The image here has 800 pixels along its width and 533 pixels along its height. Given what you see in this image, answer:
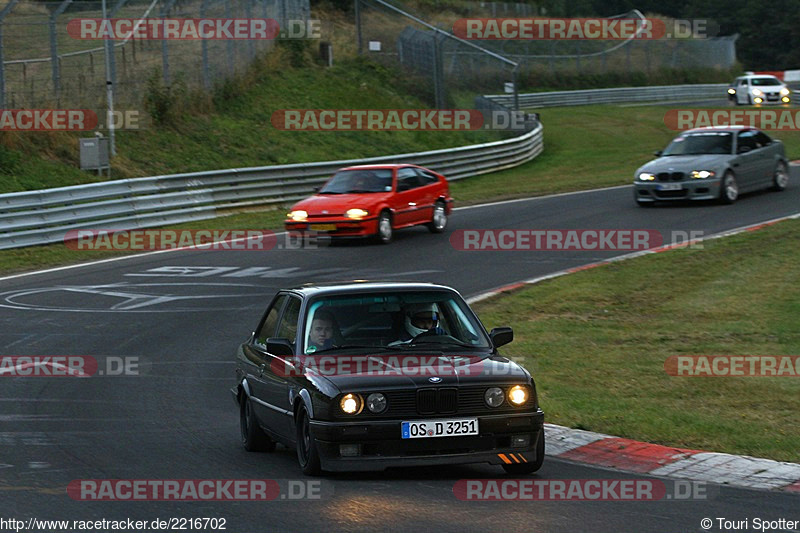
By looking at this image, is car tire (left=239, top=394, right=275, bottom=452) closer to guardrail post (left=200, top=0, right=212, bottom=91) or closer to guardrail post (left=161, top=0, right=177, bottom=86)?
guardrail post (left=161, top=0, right=177, bottom=86)

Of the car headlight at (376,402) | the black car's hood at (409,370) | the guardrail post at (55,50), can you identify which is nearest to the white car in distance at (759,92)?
the guardrail post at (55,50)

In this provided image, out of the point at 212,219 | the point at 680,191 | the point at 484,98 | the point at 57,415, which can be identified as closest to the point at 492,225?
the point at 680,191

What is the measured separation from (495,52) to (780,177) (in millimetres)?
34582

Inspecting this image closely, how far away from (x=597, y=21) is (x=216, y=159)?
1912 inches

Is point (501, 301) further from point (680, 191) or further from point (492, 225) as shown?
point (680, 191)

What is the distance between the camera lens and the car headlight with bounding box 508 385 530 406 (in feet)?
26.5

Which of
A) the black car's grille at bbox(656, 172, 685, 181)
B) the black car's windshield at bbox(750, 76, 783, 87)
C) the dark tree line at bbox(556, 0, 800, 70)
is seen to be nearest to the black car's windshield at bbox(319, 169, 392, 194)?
the black car's grille at bbox(656, 172, 685, 181)

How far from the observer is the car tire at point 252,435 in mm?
9312


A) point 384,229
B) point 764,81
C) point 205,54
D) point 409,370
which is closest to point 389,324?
point 409,370

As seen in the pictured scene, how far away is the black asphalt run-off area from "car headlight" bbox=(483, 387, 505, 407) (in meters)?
0.56

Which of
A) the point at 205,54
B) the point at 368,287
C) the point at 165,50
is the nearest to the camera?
the point at 368,287

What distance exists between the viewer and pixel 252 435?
936 cm

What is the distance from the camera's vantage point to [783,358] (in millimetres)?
12055

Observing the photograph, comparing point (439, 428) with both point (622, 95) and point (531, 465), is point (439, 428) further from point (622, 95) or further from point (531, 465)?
point (622, 95)
